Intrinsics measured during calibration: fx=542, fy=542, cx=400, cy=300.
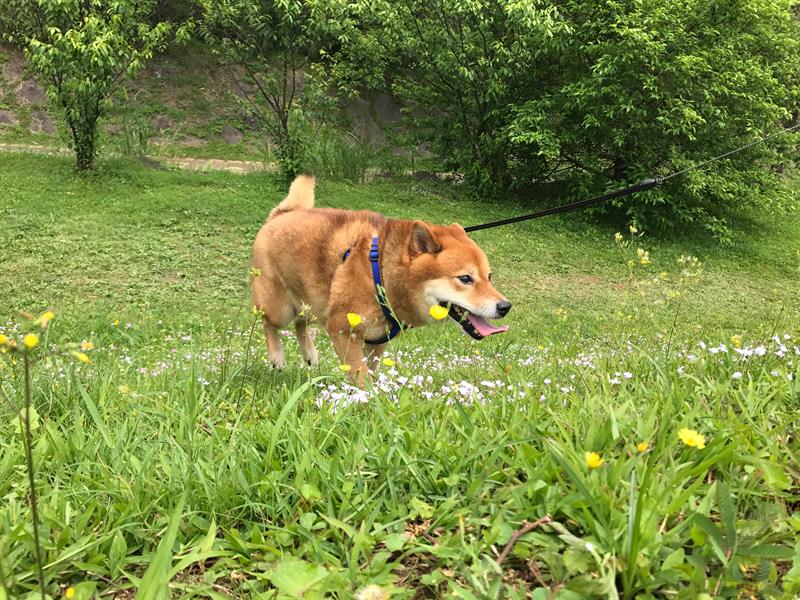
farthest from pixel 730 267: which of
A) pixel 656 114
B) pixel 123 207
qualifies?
pixel 123 207

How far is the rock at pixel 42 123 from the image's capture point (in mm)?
15148

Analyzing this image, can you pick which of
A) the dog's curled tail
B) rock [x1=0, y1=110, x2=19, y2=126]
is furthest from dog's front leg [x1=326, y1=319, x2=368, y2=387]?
rock [x1=0, y1=110, x2=19, y2=126]

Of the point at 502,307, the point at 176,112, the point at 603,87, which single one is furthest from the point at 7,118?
the point at 502,307

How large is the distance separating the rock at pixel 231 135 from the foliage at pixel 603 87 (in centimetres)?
421

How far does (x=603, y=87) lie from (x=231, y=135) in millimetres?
10702

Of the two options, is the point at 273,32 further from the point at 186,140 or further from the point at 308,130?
the point at 186,140

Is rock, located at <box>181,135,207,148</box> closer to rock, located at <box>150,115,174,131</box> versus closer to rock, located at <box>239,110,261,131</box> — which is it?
rock, located at <box>150,115,174,131</box>

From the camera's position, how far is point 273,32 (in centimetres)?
1091

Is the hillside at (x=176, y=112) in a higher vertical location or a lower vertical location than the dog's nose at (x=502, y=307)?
higher

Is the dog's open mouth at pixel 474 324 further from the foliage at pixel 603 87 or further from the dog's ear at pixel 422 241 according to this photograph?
the foliage at pixel 603 87

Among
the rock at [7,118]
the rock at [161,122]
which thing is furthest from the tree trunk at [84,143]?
the rock at [7,118]

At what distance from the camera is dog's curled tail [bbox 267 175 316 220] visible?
14.6ft

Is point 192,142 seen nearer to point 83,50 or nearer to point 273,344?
point 83,50

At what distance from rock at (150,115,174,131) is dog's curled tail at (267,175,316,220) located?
13.6 meters
